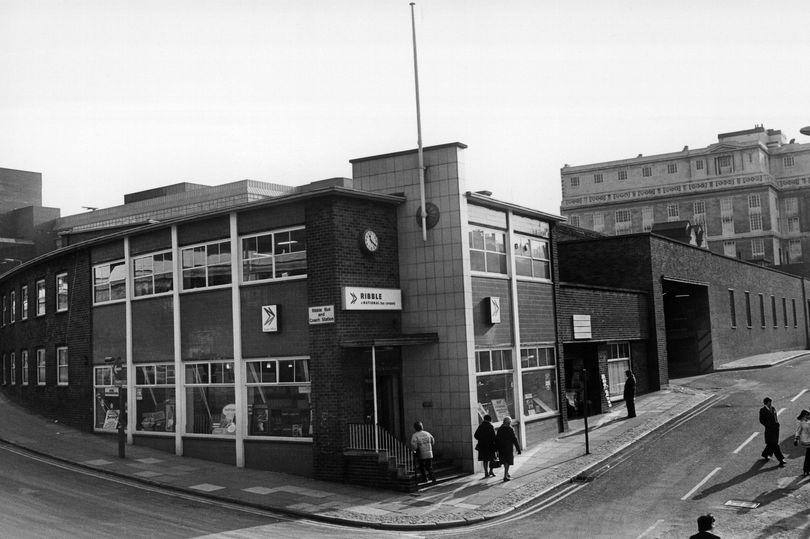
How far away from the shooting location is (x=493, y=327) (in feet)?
78.6

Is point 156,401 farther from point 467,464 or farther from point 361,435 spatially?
point 467,464

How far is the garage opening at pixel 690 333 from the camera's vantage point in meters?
41.2

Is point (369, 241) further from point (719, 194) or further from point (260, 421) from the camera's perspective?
point (719, 194)

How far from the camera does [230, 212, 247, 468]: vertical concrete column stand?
22.6 meters

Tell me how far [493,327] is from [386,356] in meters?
3.79

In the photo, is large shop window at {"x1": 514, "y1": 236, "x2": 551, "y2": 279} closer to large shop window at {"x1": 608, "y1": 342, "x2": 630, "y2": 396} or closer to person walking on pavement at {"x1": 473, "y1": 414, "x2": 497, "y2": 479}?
large shop window at {"x1": 608, "y1": 342, "x2": 630, "y2": 396}

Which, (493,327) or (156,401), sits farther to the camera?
(156,401)

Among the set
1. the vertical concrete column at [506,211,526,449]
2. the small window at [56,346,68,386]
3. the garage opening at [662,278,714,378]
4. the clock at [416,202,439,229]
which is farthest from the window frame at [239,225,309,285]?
the garage opening at [662,278,714,378]

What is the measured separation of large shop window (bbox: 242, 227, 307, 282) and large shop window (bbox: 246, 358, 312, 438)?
8.31 feet

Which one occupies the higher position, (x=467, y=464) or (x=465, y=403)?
(x=465, y=403)

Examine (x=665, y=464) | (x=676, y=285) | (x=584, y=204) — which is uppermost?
(x=584, y=204)

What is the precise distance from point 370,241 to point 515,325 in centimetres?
612

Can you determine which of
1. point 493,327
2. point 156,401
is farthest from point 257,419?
point 493,327

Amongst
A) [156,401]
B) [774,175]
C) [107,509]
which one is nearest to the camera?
[107,509]
